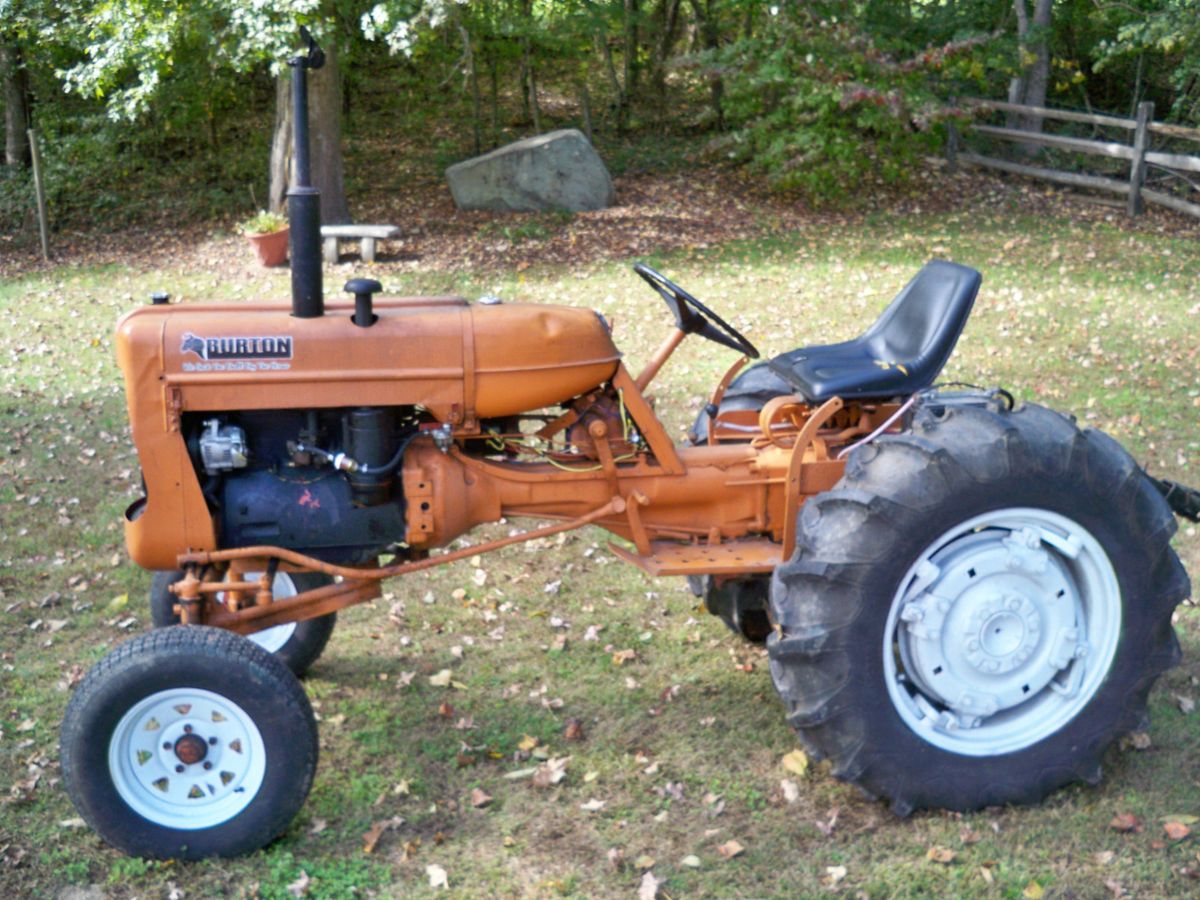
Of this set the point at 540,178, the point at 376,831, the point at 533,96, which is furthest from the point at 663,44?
the point at 376,831

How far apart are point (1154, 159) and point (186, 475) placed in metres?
12.3

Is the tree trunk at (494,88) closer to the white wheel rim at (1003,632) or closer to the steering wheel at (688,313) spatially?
the steering wheel at (688,313)

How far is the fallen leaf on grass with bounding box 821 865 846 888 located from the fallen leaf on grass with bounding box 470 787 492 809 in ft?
3.49

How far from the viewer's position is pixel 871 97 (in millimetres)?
12906

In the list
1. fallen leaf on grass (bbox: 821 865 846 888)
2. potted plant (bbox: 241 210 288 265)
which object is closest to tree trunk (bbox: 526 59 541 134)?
potted plant (bbox: 241 210 288 265)

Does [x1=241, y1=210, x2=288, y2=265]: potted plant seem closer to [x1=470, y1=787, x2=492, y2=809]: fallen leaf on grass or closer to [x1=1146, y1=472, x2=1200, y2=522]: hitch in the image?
[x1=470, y1=787, x2=492, y2=809]: fallen leaf on grass

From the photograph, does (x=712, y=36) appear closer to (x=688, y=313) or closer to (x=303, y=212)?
(x=688, y=313)

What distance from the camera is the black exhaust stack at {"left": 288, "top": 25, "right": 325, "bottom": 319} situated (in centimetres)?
358

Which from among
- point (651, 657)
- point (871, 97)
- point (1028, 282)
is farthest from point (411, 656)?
point (871, 97)

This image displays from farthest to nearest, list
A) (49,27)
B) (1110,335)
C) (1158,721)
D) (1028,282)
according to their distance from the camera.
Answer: (49,27) < (1028,282) < (1110,335) < (1158,721)

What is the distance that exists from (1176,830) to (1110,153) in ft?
38.0

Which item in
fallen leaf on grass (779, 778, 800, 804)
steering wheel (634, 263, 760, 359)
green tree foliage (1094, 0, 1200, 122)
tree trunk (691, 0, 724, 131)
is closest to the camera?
fallen leaf on grass (779, 778, 800, 804)

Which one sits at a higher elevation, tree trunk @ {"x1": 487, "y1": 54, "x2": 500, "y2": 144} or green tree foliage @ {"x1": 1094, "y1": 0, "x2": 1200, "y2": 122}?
Answer: green tree foliage @ {"x1": 1094, "y1": 0, "x2": 1200, "y2": 122}

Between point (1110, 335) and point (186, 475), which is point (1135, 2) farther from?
point (186, 475)
